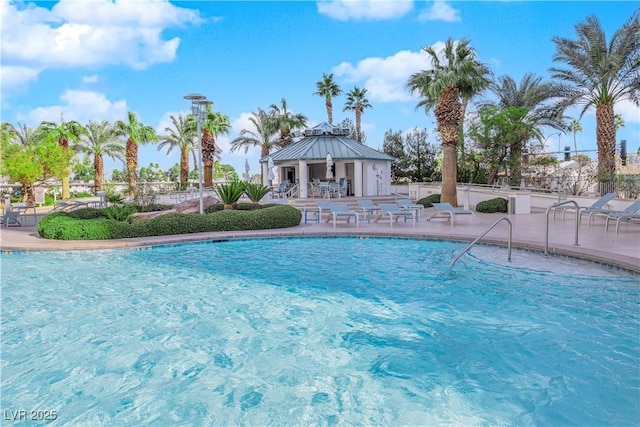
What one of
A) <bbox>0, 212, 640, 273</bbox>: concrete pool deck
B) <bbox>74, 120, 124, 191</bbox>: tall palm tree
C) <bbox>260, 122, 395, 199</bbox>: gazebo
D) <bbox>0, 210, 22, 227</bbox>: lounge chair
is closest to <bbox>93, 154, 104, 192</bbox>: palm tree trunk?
<bbox>74, 120, 124, 191</bbox>: tall palm tree

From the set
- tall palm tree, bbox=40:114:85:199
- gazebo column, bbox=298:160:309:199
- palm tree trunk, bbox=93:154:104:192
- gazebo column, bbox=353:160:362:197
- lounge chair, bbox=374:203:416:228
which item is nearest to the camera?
lounge chair, bbox=374:203:416:228

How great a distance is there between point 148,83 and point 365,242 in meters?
24.8

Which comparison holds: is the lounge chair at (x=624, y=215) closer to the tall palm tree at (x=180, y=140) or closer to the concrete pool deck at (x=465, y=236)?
the concrete pool deck at (x=465, y=236)

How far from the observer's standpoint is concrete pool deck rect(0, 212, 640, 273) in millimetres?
9727

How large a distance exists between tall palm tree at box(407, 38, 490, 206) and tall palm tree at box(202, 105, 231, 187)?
1962cm

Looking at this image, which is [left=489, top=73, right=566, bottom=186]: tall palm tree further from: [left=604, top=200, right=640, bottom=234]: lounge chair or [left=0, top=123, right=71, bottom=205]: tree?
[left=0, top=123, right=71, bottom=205]: tree

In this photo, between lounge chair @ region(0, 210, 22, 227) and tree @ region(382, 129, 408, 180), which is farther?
tree @ region(382, 129, 408, 180)

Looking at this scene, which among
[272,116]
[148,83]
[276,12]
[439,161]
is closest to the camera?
[276,12]

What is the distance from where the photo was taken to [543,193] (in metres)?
21.3

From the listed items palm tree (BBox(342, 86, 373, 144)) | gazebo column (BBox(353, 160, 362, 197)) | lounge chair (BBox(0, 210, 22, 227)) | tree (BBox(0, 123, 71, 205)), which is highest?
palm tree (BBox(342, 86, 373, 144))

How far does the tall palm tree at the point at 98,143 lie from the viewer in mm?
39000

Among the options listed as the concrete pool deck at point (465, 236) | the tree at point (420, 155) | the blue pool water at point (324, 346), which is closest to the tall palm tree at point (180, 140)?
the tree at point (420, 155)

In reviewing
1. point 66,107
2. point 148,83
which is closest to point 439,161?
point 148,83

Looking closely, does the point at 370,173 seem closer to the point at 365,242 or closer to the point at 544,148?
the point at 544,148
